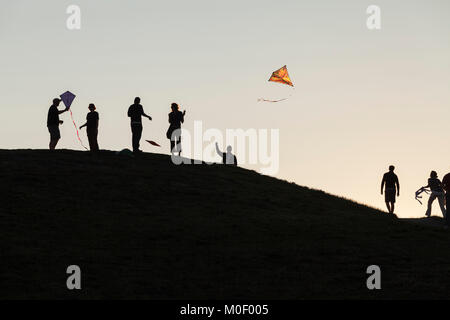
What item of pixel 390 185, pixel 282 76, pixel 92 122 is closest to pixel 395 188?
pixel 390 185

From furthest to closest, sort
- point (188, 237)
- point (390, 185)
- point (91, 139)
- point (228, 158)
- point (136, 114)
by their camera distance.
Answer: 1. point (228, 158)
2. point (91, 139)
3. point (136, 114)
4. point (390, 185)
5. point (188, 237)

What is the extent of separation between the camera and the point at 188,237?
1117 inches

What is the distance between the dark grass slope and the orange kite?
4828mm

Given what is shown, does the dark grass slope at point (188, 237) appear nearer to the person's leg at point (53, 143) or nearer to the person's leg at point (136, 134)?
the person's leg at point (53, 143)

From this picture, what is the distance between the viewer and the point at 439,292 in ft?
75.0

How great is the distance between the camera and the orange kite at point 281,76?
40.1m

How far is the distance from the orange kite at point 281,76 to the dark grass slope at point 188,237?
4828mm

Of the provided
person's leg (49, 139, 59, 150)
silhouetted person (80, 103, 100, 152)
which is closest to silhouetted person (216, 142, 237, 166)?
silhouetted person (80, 103, 100, 152)

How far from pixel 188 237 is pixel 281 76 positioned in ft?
46.7

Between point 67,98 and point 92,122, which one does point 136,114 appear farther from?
point 67,98

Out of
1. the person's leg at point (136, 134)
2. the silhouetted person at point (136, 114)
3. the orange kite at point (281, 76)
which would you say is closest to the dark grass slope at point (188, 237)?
the person's leg at point (136, 134)
